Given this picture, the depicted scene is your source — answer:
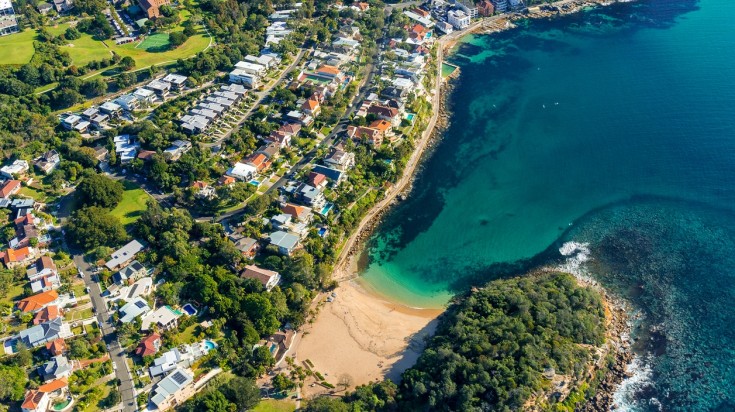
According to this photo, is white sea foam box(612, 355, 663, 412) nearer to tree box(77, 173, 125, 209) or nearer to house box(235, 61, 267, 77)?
tree box(77, 173, 125, 209)

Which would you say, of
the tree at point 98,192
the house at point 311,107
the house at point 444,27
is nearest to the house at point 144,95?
the tree at point 98,192

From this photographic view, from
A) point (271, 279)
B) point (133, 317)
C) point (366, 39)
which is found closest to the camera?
point (133, 317)

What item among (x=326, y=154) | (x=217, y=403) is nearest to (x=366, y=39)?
(x=326, y=154)

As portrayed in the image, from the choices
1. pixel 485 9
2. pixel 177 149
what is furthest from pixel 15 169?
pixel 485 9

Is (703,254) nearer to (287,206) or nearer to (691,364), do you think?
(691,364)

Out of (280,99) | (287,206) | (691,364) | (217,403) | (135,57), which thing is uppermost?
(135,57)

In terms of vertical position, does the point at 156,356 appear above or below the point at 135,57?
below

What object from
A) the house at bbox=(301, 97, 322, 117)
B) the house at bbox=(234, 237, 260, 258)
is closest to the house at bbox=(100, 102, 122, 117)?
the house at bbox=(301, 97, 322, 117)
